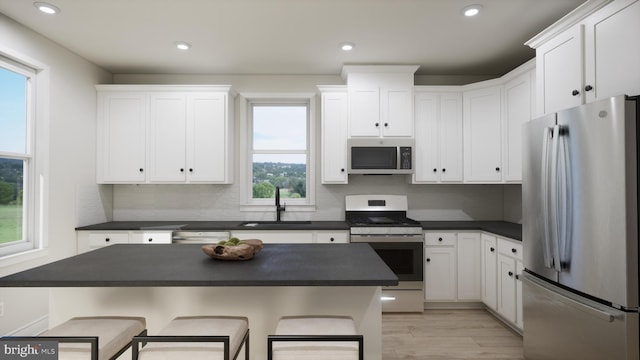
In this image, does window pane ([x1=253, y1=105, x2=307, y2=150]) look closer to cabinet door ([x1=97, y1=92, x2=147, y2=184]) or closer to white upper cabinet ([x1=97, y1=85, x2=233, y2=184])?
white upper cabinet ([x1=97, y1=85, x2=233, y2=184])

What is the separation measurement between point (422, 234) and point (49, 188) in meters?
3.70

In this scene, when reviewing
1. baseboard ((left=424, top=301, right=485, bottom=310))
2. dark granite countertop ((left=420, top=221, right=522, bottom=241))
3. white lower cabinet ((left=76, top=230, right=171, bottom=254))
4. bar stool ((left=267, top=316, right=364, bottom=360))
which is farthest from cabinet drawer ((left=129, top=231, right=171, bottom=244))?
baseboard ((left=424, top=301, right=485, bottom=310))

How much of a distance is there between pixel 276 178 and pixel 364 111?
1.39 metres

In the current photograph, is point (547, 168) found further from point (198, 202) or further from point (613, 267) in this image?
point (198, 202)

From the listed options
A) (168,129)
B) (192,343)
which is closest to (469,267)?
(192,343)

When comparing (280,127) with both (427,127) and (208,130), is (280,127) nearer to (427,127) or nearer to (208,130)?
(208,130)

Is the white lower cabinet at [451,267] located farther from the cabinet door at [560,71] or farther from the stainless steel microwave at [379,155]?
the cabinet door at [560,71]

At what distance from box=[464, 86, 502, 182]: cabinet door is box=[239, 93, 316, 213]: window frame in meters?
1.79

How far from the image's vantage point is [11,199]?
2.89 m

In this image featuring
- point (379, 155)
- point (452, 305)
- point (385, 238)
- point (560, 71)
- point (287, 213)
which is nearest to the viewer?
point (560, 71)

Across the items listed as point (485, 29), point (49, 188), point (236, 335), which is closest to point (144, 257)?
point (236, 335)

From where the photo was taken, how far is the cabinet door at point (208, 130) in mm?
3777

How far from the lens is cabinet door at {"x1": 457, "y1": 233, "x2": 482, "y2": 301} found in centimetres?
351

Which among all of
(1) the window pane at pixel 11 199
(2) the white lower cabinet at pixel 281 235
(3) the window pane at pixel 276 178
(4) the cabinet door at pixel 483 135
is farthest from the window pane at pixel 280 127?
(1) the window pane at pixel 11 199
